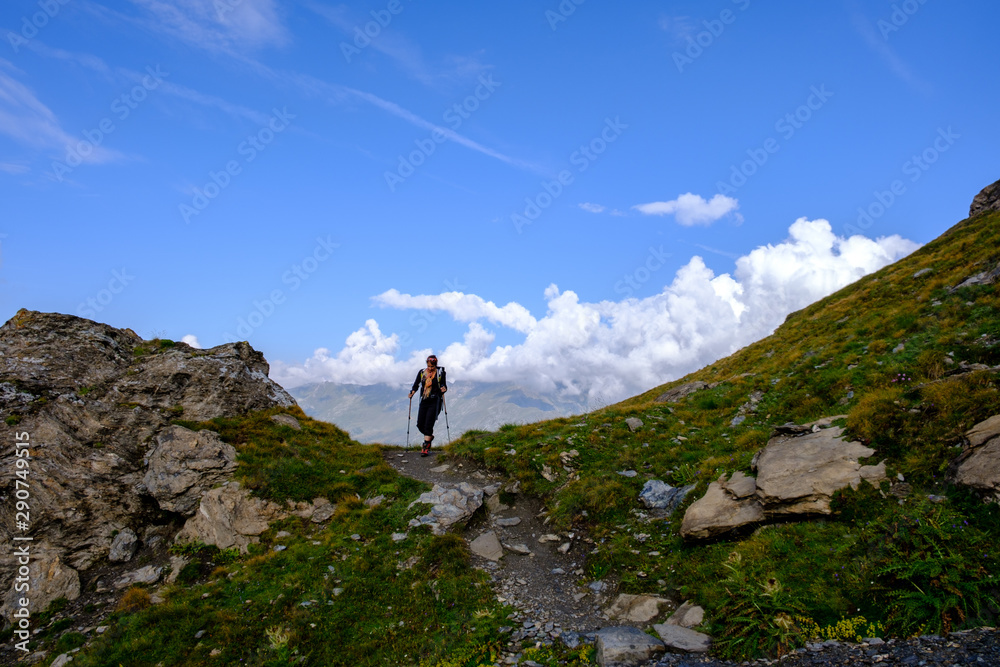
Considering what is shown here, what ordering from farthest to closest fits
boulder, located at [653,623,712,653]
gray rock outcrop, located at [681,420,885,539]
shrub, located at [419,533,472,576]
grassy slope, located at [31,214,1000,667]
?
shrub, located at [419,533,472,576]
gray rock outcrop, located at [681,420,885,539]
boulder, located at [653,623,712,653]
grassy slope, located at [31,214,1000,667]

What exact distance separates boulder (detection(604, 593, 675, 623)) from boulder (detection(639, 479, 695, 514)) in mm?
3373

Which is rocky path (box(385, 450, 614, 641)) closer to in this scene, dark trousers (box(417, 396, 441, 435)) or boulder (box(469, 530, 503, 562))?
boulder (box(469, 530, 503, 562))

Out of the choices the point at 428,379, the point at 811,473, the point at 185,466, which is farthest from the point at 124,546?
A: the point at 811,473

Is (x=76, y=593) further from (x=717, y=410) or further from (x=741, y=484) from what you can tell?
(x=717, y=410)

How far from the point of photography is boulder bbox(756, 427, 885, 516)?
31.4 ft

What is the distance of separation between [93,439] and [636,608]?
16.7 metres

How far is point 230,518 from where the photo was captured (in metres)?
13.9

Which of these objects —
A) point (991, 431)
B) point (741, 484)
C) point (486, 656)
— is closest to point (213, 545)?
point (486, 656)

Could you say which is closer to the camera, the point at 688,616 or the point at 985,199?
the point at 688,616

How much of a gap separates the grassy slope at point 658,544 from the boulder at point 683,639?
0.31 metres

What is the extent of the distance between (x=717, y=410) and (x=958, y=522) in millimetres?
12113

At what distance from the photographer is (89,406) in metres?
15.6

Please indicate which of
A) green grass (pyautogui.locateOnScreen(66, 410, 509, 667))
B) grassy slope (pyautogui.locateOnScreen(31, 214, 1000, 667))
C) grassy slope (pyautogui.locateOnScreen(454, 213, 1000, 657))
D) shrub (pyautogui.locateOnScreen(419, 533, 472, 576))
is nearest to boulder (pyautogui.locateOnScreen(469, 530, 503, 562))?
shrub (pyautogui.locateOnScreen(419, 533, 472, 576))

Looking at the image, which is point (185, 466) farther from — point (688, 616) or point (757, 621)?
point (757, 621)
